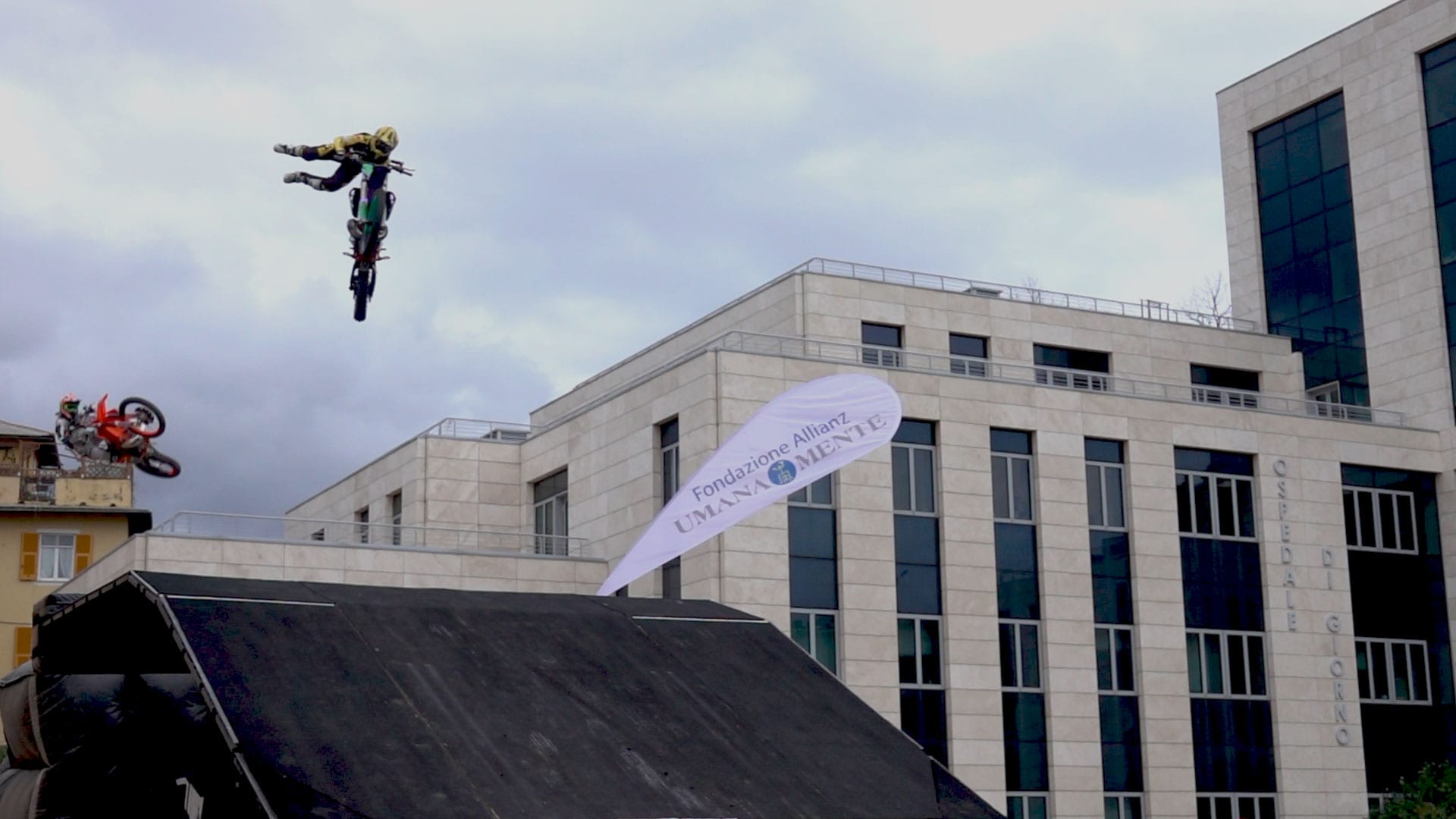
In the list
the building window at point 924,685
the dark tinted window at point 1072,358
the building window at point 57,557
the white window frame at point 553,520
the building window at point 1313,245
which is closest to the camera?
the building window at point 924,685

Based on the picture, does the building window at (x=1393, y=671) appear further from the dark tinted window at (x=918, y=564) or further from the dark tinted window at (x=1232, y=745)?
the dark tinted window at (x=918, y=564)

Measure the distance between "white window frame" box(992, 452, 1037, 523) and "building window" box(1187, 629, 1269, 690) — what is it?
5259 mm

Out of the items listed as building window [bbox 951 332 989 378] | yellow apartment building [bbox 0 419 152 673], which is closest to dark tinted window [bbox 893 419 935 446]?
building window [bbox 951 332 989 378]

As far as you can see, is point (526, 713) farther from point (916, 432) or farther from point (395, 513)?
point (395, 513)

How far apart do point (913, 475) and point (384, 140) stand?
18.1m

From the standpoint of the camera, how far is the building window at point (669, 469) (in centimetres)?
3891

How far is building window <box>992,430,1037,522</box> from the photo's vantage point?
4041cm

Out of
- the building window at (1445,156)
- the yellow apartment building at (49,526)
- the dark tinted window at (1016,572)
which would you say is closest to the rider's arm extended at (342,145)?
the dark tinted window at (1016,572)

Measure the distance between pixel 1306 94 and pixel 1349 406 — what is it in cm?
1100

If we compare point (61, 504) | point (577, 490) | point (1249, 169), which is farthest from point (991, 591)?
point (61, 504)

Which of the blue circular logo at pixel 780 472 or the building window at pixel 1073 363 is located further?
the building window at pixel 1073 363

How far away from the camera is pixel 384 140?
24.9 metres

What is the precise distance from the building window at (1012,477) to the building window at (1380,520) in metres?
9.53

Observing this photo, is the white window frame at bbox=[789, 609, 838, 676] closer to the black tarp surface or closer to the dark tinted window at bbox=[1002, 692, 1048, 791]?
the dark tinted window at bbox=[1002, 692, 1048, 791]
